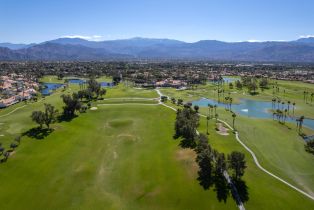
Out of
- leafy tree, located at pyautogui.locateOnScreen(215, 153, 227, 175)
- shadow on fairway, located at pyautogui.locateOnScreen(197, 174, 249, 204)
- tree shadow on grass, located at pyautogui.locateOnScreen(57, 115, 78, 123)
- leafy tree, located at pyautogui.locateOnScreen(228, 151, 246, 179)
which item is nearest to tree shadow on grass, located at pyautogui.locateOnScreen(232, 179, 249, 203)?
shadow on fairway, located at pyautogui.locateOnScreen(197, 174, 249, 204)

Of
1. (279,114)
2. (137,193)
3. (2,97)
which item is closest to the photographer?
(137,193)

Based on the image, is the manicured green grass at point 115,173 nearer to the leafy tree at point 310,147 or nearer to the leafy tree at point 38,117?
the leafy tree at point 310,147

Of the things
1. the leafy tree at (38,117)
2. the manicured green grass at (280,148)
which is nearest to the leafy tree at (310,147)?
the manicured green grass at (280,148)

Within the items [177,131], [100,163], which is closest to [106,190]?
[100,163]

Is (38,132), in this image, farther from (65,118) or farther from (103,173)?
(103,173)

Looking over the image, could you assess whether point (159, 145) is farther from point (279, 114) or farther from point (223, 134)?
point (279, 114)

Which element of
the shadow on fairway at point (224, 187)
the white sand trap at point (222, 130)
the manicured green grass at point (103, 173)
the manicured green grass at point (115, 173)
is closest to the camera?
the manicured green grass at point (115, 173)
